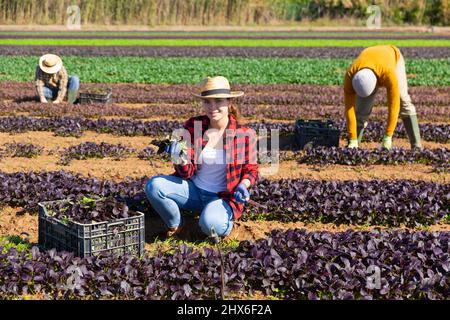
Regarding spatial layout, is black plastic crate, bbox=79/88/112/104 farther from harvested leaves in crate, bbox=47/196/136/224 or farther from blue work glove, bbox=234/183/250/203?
blue work glove, bbox=234/183/250/203

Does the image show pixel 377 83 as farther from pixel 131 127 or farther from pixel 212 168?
pixel 131 127

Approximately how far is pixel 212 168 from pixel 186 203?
45 centimetres

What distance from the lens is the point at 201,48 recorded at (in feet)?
105

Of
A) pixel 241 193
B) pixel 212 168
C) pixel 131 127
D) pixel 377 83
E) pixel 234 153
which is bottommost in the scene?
pixel 131 127

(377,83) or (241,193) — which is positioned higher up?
(377,83)

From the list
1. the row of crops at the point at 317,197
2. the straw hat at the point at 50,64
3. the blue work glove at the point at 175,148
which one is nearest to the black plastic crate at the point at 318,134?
the row of crops at the point at 317,197

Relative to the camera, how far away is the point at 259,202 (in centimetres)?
714

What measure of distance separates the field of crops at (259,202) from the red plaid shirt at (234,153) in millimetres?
414

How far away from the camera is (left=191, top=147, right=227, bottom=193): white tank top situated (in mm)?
5910

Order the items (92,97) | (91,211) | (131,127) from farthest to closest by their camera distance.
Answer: (92,97)
(131,127)
(91,211)

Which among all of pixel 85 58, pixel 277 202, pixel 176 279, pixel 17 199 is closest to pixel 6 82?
pixel 85 58

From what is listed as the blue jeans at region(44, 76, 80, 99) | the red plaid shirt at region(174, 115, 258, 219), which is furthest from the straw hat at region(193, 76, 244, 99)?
the blue jeans at region(44, 76, 80, 99)

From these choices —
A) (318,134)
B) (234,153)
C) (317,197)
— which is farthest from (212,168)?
(318,134)

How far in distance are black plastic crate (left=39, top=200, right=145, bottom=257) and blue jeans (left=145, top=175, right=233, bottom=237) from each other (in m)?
0.52
